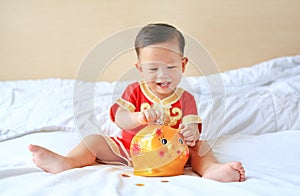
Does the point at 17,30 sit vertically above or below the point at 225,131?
above

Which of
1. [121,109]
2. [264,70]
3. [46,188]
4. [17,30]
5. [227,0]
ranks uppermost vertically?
[227,0]

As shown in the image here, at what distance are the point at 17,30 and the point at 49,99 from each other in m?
0.48

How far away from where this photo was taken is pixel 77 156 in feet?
3.07

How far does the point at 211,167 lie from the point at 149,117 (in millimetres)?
181

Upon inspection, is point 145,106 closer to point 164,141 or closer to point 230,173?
point 164,141

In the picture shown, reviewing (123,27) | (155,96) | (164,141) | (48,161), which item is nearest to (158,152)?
(164,141)

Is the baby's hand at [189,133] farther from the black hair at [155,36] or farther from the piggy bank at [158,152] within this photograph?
the black hair at [155,36]

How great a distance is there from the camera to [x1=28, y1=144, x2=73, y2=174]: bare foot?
2.87 ft

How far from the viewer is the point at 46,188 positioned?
0.72m

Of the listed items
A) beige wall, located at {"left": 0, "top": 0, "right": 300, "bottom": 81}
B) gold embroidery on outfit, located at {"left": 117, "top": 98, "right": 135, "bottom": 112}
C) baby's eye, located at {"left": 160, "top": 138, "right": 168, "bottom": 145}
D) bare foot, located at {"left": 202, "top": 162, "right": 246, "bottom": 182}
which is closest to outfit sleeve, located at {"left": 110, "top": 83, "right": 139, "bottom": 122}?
gold embroidery on outfit, located at {"left": 117, "top": 98, "right": 135, "bottom": 112}

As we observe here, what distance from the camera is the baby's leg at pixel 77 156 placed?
88cm

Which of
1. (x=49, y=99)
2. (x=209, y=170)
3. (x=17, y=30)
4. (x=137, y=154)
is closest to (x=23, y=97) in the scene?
(x=49, y=99)

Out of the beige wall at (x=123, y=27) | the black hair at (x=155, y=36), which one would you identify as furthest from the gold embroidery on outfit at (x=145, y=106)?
the beige wall at (x=123, y=27)

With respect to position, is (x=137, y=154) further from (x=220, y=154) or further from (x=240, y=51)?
(x=240, y=51)
